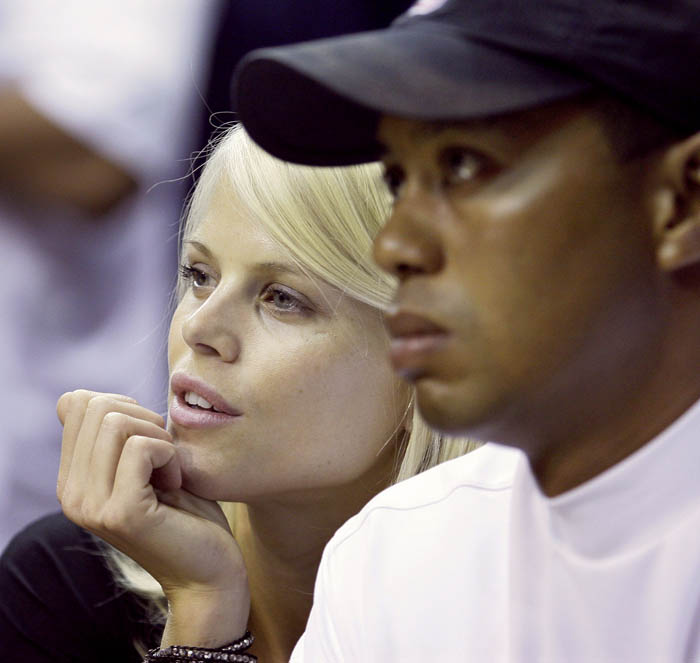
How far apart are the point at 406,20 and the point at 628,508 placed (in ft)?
1.41

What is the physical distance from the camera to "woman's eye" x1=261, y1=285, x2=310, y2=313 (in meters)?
1.51

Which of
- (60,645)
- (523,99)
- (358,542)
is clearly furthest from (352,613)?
(60,645)

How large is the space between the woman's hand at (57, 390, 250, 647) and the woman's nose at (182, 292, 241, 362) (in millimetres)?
148

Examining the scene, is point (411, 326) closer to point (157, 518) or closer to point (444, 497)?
point (444, 497)

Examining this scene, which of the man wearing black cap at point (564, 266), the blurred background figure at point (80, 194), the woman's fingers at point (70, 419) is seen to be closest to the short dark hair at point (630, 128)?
the man wearing black cap at point (564, 266)

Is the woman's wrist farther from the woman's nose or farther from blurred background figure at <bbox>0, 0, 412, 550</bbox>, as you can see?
blurred background figure at <bbox>0, 0, 412, 550</bbox>

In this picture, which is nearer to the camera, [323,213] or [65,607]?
[323,213]

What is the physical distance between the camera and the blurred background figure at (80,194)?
2041 mm

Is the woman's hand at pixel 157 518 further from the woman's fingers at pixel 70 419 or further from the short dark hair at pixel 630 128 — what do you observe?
the short dark hair at pixel 630 128

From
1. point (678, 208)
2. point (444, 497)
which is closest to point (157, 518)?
point (444, 497)

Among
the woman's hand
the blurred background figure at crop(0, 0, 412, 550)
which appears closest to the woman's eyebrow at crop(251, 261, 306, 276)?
the woman's hand

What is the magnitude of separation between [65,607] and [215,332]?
2.04ft

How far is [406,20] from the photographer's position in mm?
934

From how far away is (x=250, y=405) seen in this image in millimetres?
1448
